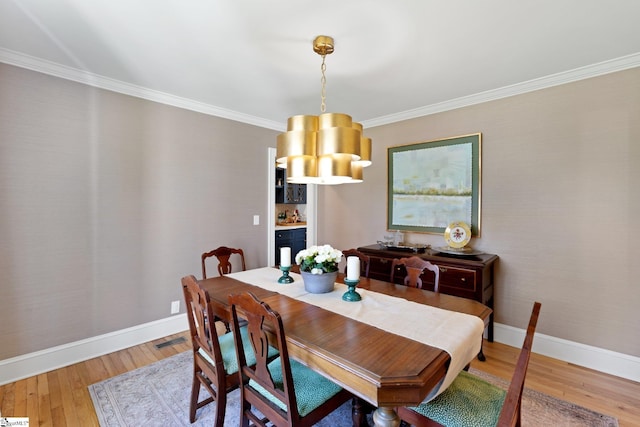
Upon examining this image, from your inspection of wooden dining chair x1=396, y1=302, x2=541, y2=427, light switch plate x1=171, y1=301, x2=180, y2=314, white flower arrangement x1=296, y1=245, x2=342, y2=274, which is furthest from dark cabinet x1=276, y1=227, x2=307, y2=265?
wooden dining chair x1=396, y1=302, x2=541, y2=427

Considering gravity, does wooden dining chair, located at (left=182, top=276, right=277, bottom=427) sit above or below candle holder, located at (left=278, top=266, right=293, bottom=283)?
below

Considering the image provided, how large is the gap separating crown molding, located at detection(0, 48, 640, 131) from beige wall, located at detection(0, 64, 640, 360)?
6 centimetres

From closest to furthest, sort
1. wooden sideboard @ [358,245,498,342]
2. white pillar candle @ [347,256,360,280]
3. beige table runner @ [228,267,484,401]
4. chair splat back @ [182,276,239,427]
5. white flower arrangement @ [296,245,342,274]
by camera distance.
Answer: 1. beige table runner @ [228,267,484,401]
2. chair splat back @ [182,276,239,427]
3. white pillar candle @ [347,256,360,280]
4. white flower arrangement @ [296,245,342,274]
5. wooden sideboard @ [358,245,498,342]

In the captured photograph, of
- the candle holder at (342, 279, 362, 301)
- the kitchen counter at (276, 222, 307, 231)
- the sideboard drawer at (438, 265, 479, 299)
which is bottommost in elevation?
the sideboard drawer at (438, 265, 479, 299)

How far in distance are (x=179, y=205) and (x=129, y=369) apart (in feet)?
5.02

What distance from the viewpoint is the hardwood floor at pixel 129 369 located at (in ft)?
6.10

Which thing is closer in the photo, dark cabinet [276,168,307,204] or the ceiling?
the ceiling

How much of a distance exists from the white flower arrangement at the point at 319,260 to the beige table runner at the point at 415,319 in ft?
0.55

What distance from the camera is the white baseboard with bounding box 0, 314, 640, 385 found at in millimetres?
2209

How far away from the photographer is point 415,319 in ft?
4.98

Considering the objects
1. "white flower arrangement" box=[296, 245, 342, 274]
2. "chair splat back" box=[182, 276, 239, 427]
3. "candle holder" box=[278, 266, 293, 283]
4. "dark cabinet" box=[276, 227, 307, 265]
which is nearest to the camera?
"chair splat back" box=[182, 276, 239, 427]

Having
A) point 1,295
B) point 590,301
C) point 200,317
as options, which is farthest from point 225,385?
point 590,301

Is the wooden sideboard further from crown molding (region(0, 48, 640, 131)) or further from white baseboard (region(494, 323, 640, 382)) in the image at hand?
crown molding (region(0, 48, 640, 131))

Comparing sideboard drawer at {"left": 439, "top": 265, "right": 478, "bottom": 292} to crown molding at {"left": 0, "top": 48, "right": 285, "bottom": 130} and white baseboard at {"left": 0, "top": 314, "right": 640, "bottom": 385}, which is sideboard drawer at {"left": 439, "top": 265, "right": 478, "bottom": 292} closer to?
white baseboard at {"left": 0, "top": 314, "right": 640, "bottom": 385}
